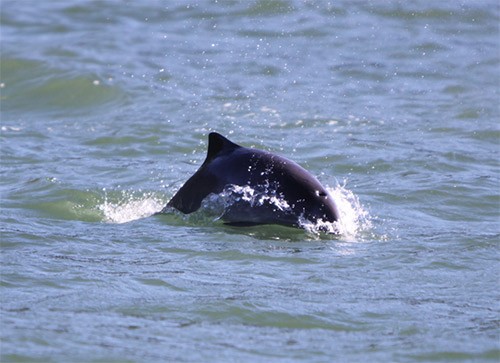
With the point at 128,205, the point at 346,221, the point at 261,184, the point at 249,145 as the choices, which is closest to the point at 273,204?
the point at 261,184

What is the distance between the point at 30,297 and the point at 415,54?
1045 cm

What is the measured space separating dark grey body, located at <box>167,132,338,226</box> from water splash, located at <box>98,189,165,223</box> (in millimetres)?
779

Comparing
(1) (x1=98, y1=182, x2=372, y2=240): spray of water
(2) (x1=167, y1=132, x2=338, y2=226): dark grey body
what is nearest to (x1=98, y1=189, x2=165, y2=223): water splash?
(1) (x1=98, y1=182, x2=372, y2=240): spray of water

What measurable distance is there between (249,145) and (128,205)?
9.12ft

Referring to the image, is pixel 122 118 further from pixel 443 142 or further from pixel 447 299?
pixel 447 299

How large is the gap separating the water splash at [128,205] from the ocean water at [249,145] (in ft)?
0.11

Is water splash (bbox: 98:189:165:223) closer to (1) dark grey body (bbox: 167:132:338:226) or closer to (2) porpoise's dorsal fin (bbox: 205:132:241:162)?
(1) dark grey body (bbox: 167:132:338:226)

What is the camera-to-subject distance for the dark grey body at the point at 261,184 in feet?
26.8

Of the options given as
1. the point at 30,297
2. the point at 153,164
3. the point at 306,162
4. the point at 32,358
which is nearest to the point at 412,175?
the point at 306,162

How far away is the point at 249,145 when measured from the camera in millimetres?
12117

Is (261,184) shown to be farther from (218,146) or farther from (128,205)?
(128,205)

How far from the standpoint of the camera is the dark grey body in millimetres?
8164

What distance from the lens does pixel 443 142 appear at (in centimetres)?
1223

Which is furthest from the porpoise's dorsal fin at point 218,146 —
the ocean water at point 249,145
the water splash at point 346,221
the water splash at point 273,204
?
the water splash at point 346,221
